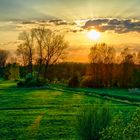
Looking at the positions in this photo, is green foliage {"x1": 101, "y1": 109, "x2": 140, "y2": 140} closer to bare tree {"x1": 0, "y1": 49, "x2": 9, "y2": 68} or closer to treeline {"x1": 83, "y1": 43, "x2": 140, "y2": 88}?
treeline {"x1": 83, "y1": 43, "x2": 140, "y2": 88}

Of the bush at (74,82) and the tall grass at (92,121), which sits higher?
the tall grass at (92,121)

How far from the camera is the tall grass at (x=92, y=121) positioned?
11906 millimetres

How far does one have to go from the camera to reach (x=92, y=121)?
11.9m

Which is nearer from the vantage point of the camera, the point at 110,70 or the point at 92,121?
the point at 92,121

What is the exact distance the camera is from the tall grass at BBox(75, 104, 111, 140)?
11.9 m

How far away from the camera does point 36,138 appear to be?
601 inches

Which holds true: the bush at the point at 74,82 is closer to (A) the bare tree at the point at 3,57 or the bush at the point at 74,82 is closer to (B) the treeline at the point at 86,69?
(B) the treeline at the point at 86,69

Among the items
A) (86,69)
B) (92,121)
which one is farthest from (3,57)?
(92,121)

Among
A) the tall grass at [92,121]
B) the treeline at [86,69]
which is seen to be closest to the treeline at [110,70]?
the treeline at [86,69]

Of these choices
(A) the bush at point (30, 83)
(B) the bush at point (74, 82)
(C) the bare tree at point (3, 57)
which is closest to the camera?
(A) the bush at point (30, 83)

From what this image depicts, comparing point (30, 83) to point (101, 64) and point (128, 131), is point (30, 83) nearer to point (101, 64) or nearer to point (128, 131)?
point (101, 64)

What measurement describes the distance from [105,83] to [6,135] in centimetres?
5109

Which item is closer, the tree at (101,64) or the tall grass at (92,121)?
the tall grass at (92,121)

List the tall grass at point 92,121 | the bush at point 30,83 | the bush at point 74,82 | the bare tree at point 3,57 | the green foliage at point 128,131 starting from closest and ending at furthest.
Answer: the green foliage at point 128,131
the tall grass at point 92,121
the bush at point 30,83
the bush at point 74,82
the bare tree at point 3,57
